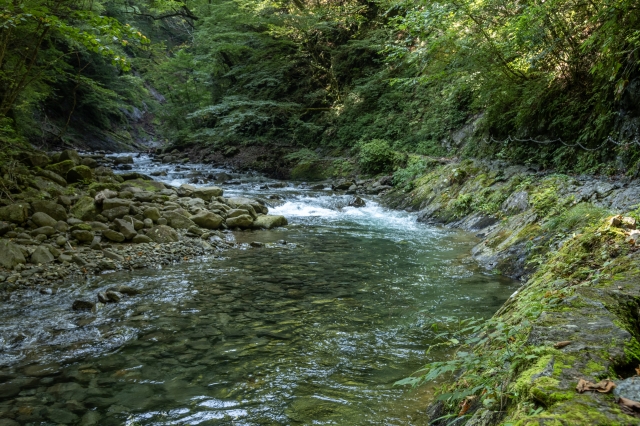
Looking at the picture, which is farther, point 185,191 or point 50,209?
point 185,191

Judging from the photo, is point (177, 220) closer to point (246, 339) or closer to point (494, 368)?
point (246, 339)

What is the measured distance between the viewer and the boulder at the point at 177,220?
30.6ft

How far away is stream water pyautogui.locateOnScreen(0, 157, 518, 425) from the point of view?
10.3 ft

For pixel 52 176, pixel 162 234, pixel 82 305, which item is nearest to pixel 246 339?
pixel 82 305

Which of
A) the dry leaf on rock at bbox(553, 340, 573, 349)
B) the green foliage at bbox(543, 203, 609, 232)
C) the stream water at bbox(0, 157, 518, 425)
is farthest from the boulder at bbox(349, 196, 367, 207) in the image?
the dry leaf on rock at bbox(553, 340, 573, 349)

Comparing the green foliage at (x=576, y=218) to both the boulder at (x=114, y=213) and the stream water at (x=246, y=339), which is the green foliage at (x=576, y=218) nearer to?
the stream water at (x=246, y=339)

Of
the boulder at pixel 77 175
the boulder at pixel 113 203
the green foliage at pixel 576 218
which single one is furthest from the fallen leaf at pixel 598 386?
the boulder at pixel 77 175

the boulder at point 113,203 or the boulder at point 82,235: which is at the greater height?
the boulder at point 113,203

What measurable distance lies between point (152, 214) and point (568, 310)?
8.44m

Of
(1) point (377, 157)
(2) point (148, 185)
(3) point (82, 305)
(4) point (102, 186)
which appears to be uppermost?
(1) point (377, 157)

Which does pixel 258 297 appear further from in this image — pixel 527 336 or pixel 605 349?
pixel 605 349

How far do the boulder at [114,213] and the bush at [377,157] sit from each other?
1006cm

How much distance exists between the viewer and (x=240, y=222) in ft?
34.0

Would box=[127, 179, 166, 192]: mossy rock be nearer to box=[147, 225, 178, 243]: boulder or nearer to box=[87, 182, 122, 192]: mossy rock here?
box=[87, 182, 122, 192]: mossy rock
